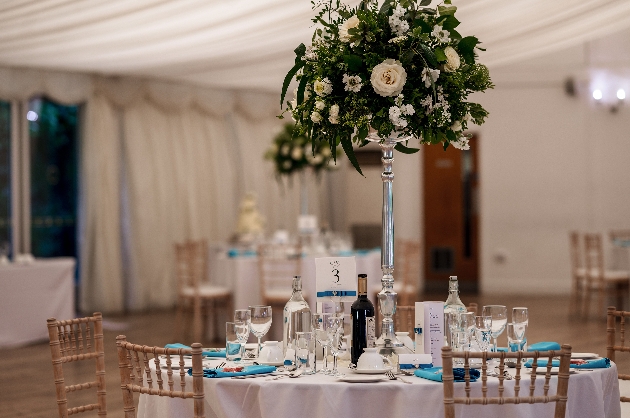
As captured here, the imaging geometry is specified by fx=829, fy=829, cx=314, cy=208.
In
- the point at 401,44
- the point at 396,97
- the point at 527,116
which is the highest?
the point at 527,116

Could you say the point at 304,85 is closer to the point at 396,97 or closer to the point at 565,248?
the point at 396,97

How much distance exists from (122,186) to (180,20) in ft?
13.8

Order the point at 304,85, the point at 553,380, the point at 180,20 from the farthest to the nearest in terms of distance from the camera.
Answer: the point at 180,20
the point at 304,85
the point at 553,380

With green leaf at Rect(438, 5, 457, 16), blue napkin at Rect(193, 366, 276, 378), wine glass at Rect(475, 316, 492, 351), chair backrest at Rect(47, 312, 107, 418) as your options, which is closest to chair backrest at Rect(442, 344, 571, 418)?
wine glass at Rect(475, 316, 492, 351)

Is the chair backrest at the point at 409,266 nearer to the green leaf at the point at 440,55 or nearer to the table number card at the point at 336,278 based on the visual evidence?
the table number card at the point at 336,278

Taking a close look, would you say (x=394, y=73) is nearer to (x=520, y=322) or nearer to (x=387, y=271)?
(x=387, y=271)

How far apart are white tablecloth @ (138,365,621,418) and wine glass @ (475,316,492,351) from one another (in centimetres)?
26

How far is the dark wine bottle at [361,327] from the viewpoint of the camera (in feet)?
9.82

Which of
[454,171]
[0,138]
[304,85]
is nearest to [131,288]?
[0,138]

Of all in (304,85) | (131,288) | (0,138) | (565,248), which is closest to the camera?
(304,85)

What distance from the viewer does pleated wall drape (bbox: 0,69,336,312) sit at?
10281mm

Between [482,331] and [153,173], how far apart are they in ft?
27.6

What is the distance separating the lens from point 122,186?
10.9m

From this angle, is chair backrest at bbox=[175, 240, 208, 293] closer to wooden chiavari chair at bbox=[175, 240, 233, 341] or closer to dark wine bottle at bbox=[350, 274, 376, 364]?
wooden chiavari chair at bbox=[175, 240, 233, 341]
